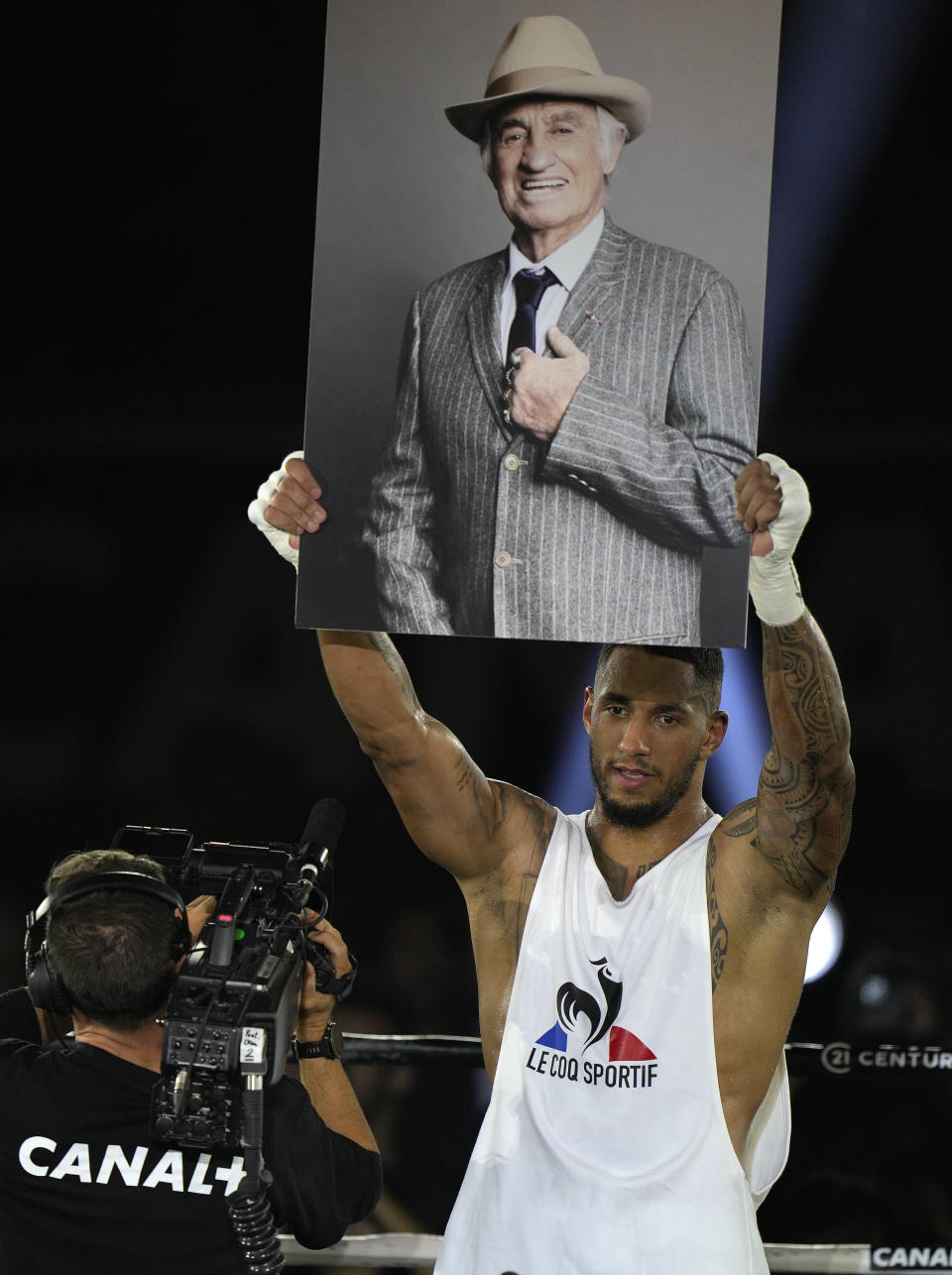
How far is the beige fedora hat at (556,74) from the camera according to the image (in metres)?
2.19

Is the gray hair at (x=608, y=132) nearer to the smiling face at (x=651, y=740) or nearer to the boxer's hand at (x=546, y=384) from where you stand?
the boxer's hand at (x=546, y=384)

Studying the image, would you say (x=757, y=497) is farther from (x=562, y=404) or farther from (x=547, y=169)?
(x=547, y=169)

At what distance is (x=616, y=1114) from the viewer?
2621 millimetres

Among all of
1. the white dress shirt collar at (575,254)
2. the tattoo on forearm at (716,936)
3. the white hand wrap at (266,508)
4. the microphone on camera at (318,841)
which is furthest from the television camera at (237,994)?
the white dress shirt collar at (575,254)

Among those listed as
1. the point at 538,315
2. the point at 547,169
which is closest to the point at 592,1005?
the point at 538,315

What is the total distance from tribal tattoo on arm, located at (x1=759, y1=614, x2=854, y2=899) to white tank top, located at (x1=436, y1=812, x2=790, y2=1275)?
0.26 metres

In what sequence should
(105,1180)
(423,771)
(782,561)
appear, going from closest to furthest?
(105,1180)
(782,561)
(423,771)

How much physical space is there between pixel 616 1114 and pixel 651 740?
29.8 inches

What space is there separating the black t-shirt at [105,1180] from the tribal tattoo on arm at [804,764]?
42.8 inches

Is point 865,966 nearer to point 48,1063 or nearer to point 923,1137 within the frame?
point 923,1137

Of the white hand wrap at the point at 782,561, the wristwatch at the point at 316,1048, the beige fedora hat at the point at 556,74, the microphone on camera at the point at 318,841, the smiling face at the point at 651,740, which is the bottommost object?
the wristwatch at the point at 316,1048

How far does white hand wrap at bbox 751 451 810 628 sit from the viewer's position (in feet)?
7.22

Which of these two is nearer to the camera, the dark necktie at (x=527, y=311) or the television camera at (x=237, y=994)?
the television camera at (x=237, y=994)

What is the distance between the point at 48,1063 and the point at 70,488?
5.10 feet
